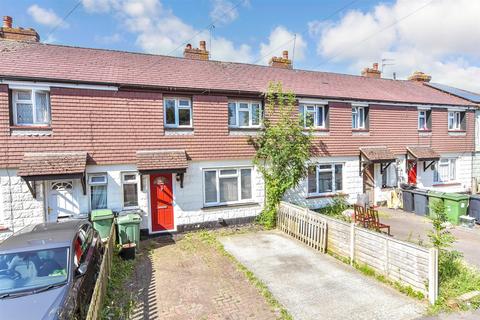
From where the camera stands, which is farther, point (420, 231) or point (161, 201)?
point (420, 231)

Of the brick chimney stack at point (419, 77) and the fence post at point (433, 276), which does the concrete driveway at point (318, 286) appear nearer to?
the fence post at point (433, 276)

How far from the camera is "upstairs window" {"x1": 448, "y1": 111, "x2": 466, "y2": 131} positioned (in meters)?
17.1

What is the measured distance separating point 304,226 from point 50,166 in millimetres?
8199

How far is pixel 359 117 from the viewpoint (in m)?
14.6

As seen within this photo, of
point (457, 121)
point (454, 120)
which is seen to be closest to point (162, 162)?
point (454, 120)

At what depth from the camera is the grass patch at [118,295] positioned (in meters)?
5.76

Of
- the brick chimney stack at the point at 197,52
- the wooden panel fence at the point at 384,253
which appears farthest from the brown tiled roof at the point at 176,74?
the wooden panel fence at the point at 384,253

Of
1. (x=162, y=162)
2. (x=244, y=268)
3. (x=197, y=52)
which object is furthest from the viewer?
(x=197, y=52)

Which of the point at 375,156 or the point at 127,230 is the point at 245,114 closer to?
the point at 127,230

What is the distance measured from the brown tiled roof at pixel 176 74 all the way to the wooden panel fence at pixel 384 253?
6.42 meters

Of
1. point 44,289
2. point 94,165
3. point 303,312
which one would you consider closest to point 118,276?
point 44,289

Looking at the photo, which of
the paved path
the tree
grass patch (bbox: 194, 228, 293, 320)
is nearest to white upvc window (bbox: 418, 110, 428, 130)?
the tree

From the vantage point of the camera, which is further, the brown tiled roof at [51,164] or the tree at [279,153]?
the tree at [279,153]

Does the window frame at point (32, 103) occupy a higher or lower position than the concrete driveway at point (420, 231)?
higher
